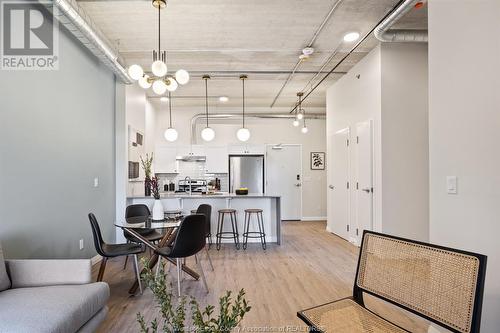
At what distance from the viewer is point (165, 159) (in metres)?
7.35

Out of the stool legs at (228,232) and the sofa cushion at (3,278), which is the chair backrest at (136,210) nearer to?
the stool legs at (228,232)

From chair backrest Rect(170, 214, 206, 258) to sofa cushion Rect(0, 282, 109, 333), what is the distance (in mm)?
792

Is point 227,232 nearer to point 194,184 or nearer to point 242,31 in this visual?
point 194,184

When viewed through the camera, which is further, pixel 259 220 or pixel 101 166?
pixel 259 220

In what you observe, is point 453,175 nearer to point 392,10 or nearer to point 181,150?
point 392,10

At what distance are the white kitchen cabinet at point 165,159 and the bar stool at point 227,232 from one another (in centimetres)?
274

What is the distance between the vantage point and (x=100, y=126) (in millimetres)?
4230

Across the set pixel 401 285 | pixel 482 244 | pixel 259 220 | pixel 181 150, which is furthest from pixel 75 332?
pixel 181 150

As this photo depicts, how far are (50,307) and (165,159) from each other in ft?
19.1

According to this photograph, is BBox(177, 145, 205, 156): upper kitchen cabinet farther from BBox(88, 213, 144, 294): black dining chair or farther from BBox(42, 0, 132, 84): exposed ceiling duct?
BBox(88, 213, 144, 294): black dining chair

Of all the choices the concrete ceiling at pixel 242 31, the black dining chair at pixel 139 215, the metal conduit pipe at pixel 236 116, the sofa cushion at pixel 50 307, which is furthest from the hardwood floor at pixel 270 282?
the metal conduit pipe at pixel 236 116

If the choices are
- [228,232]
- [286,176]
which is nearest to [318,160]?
[286,176]

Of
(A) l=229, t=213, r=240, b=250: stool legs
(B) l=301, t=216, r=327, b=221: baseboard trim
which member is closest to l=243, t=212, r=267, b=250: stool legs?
(A) l=229, t=213, r=240, b=250: stool legs

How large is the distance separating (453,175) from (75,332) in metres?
2.75
